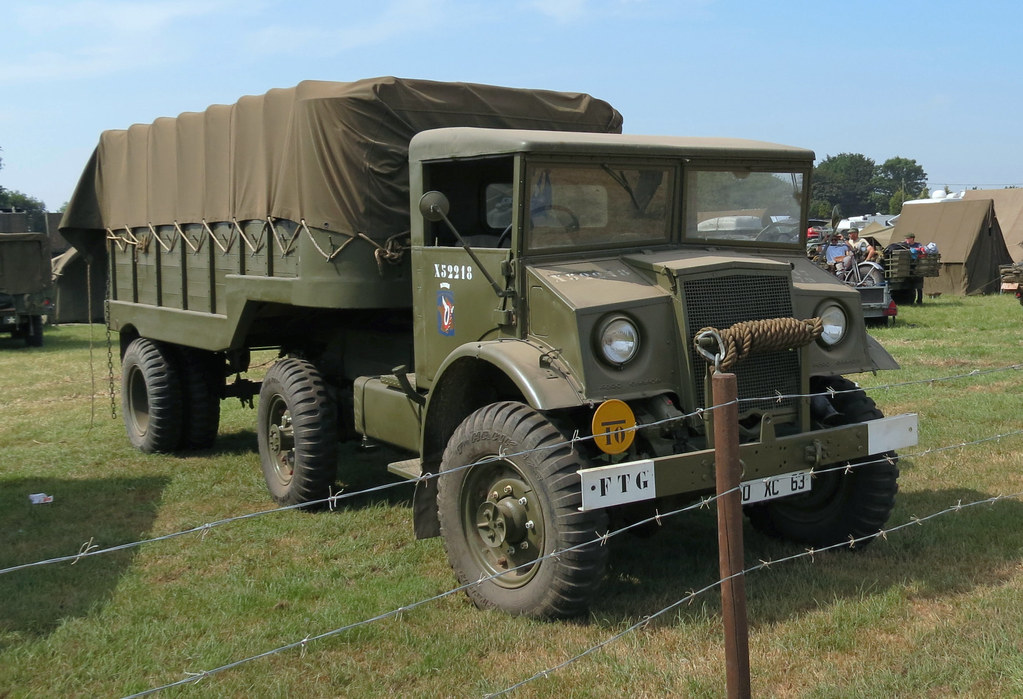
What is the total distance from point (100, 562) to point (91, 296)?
487cm

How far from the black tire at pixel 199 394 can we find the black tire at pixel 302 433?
1874mm

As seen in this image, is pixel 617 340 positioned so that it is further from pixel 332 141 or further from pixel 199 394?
pixel 199 394

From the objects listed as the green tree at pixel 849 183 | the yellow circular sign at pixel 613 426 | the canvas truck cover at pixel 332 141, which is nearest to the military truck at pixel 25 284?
the canvas truck cover at pixel 332 141

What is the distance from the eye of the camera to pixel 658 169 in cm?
582

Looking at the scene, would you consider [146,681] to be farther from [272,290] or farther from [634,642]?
[272,290]

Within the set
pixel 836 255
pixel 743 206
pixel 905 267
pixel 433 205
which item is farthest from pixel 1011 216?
pixel 433 205

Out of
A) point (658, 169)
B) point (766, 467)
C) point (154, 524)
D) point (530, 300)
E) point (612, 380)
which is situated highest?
point (658, 169)

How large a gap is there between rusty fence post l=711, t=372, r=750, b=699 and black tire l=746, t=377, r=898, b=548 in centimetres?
211

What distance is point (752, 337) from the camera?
4992 mm

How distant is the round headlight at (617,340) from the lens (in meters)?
5.04

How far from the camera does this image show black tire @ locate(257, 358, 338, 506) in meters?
7.27

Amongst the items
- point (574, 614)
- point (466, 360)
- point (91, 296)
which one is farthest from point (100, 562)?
point (91, 296)

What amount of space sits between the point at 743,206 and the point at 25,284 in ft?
56.6

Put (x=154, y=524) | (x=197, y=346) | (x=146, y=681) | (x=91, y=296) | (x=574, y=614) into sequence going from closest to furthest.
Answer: (x=146, y=681) → (x=574, y=614) → (x=154, y=524) → (x=197, y=346) → (x=91, y=296)
